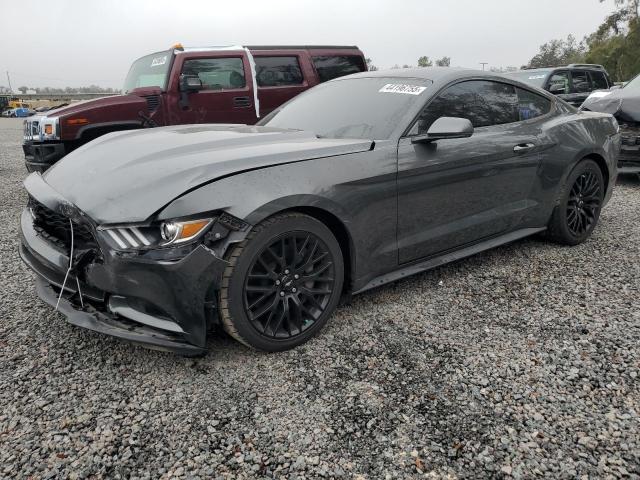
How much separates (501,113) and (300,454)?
280 centimetres

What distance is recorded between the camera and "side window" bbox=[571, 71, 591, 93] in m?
10.5

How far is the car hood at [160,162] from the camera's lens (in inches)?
88.3

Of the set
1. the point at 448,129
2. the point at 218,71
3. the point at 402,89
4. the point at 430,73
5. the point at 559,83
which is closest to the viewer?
the point at 448,129

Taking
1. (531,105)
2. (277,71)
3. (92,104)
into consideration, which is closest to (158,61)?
(92,104)

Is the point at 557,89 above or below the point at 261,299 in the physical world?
above

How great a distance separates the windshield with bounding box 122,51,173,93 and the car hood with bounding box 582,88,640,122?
225 inches

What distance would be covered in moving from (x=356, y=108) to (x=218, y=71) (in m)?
4.05

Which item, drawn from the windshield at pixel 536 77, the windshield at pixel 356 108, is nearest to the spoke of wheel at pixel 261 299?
the windshield at pixel 356 108

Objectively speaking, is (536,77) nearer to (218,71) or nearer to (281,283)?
(218,71)

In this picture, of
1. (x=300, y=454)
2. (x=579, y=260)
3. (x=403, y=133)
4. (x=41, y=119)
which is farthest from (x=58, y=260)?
(x=41, y=119)

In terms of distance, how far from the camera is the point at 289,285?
2.54 meters

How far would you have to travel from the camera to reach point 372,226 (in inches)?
110

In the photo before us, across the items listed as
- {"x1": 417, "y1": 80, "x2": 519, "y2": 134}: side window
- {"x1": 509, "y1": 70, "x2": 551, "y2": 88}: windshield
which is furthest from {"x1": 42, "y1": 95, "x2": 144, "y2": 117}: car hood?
{"x1": 509, "y1": 70, "x2": 551, "y2": 88}: windshield

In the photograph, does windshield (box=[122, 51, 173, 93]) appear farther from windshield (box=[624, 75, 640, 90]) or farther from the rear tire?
windshield (box=[624, 75, 640, 90])
